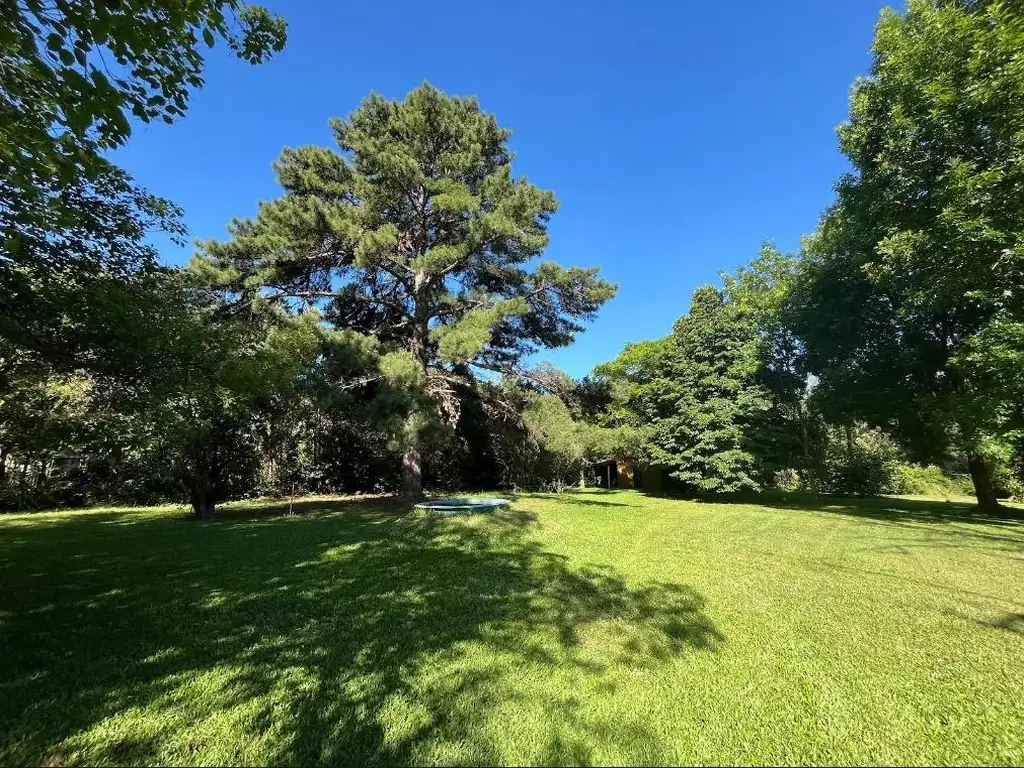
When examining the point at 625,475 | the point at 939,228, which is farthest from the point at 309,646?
the point at 625,475

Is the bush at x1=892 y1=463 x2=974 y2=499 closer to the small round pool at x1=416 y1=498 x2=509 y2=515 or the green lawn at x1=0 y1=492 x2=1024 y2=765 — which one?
the green lawn at x1=0 y1=492 x2=1024 y2=765

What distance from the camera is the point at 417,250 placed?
13.0m

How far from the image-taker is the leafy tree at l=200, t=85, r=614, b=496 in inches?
432

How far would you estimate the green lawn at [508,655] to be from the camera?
2283 mm

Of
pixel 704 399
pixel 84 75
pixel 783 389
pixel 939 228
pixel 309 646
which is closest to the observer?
pixel 84 75

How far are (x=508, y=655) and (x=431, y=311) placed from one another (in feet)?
36.5

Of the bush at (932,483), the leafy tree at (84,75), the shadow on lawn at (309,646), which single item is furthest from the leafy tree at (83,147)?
the bush at (932,483)

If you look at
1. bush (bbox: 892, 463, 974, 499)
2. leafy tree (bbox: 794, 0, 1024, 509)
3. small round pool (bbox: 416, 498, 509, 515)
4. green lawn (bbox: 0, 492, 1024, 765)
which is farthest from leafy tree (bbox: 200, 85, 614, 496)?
bush (bbox: 892, 463, 974, 499)

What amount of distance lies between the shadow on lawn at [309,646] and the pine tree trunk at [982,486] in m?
14.7

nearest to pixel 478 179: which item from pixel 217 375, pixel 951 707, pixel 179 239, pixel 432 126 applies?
pixel 432 126

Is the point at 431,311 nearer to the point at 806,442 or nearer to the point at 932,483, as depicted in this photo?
the point at 806,442

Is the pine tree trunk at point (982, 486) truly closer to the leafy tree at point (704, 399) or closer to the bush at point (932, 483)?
the leafy tree at point (704, 399)

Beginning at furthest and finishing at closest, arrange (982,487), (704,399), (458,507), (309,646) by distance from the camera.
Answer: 1. (704,399)
2. (982,487)
3. (458,507)
4. (309,646)

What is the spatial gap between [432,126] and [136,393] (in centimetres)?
995
